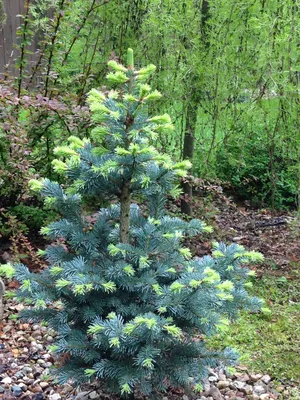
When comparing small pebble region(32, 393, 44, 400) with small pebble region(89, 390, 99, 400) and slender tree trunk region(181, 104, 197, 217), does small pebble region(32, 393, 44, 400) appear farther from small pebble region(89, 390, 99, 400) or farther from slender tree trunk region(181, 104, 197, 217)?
slender tree trunk region(181, 104, 197, 217)

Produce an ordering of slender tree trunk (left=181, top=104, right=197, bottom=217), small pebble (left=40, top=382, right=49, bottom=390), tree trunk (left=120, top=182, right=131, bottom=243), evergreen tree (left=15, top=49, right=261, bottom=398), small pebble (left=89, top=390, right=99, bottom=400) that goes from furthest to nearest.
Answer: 1. slender tree trunk (left=181, top=104, right=197, bottom=217)
2. small pebble (left=40, top=382, right=49, bottom=390)
3. small pebble (left=89, top=390, right=99, bottom=400)
4. tree trunk (left=120, top=182, right=131, bottom=243)
5. evergreen tree (left=15, top=49, right=261, bottom=398)

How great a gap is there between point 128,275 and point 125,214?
0.28 metres

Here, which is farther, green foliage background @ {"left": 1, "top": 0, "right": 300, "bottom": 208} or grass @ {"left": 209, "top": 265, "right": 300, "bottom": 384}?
green foliage background @ {"left": 1, "top": 0, "right": 300, "bottom": 208}

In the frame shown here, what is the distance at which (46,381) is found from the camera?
8.56 feet

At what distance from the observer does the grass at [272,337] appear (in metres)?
2.89

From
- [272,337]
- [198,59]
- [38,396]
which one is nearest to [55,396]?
[38,396]

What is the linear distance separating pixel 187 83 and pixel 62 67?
3.41ft

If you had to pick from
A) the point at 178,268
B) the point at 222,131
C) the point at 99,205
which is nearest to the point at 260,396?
the point at 178,268

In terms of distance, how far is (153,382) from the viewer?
85.7 inches

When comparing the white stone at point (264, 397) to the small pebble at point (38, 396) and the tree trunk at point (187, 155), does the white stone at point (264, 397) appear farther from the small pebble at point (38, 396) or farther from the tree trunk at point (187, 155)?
Result: the tree trunk at point (187, 155)

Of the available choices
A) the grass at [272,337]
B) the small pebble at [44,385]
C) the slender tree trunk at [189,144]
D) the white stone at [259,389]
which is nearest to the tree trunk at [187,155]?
the slender tree trunk at [189,144]

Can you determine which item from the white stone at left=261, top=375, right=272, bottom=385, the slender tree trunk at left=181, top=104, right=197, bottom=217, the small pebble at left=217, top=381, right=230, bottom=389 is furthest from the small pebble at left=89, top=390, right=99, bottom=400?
the slender tree trunk at left=181, top=104, right=197, bottom=217

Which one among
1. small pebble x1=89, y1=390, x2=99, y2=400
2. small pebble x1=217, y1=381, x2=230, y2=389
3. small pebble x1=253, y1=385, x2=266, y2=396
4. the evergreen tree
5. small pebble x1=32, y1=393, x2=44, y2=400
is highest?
the evergreen tree

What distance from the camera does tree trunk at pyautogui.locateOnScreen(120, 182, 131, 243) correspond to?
2.20 m
